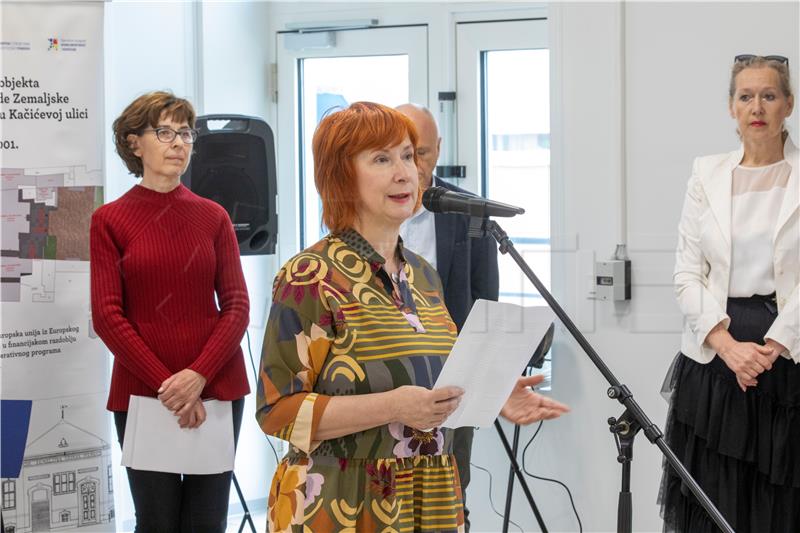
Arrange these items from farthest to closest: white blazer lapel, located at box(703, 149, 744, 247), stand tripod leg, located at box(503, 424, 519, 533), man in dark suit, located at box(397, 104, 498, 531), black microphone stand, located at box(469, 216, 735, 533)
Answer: stand tripod leg, located at box(503, 424, 519, 533)
man in dark suit, located at box(397, 104, 498, 531)
white blazer lapel, located at box(703, 149, 744, 247)
black microphone stand, located at box(469, 216, 735, 533)

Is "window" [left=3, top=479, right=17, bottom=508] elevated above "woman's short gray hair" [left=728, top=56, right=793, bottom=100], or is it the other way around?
"woman's short gray hair" [left=728, top=56, right=793, bottom=100]

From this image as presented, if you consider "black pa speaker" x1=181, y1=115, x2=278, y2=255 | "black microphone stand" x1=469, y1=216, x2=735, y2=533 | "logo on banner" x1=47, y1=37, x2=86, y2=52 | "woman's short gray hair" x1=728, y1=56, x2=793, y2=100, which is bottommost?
"black microphone stand" x1=469, y1=216, x2=735, y2=533

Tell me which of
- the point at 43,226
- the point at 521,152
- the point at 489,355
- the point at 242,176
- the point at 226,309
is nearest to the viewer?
the point at 489,355

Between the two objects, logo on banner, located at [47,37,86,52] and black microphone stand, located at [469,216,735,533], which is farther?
logo on banner, located at [47,37,86,52]

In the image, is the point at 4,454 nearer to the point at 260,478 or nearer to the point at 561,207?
the point at 260,478

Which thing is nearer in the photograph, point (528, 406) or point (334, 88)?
point (528, 406)

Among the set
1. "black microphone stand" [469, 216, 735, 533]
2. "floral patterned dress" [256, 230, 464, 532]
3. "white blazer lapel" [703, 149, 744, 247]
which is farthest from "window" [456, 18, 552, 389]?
"floral patterned dress" [256, 230, 464, 532]

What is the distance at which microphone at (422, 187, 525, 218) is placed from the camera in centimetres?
187

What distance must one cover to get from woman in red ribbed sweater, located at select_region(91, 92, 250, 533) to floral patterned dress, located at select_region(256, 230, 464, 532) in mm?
1231

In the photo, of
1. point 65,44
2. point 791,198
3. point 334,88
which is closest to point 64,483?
point 65,44

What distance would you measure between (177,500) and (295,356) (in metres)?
1.48

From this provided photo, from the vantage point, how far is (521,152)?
3953 millimetres

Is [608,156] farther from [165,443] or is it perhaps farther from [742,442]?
[165,443]

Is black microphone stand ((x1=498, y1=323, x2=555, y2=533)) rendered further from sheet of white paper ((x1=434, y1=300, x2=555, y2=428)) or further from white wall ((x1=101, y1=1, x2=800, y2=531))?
sheet of white paper ((x1=434, y1=300, x2=555, y2=428))
